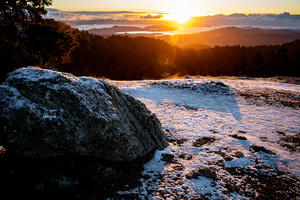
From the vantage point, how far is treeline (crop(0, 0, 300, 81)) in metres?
13.0

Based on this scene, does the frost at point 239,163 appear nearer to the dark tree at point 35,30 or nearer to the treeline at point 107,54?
the treeline at point 107,54

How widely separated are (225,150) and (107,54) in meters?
55.6

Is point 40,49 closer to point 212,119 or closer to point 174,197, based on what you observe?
point 212,119

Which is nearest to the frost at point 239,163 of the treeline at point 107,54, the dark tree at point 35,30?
the treeline at point 107,54

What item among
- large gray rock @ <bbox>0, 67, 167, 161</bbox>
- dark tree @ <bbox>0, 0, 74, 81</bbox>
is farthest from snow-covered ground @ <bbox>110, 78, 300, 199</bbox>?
dark tree @ <bbox>0, 0, 74, 81</bbox>

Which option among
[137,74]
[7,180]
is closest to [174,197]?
[7,180]

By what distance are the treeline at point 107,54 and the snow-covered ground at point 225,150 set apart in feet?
19.8

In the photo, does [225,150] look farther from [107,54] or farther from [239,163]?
[107,54]

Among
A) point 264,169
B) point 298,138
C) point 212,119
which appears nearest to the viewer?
point 264,169

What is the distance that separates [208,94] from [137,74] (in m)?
48.8

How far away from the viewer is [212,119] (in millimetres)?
9914

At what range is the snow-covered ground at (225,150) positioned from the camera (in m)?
4.72

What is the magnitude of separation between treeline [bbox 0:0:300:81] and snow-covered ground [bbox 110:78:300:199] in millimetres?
6025

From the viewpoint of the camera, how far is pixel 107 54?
5703 centimetres
